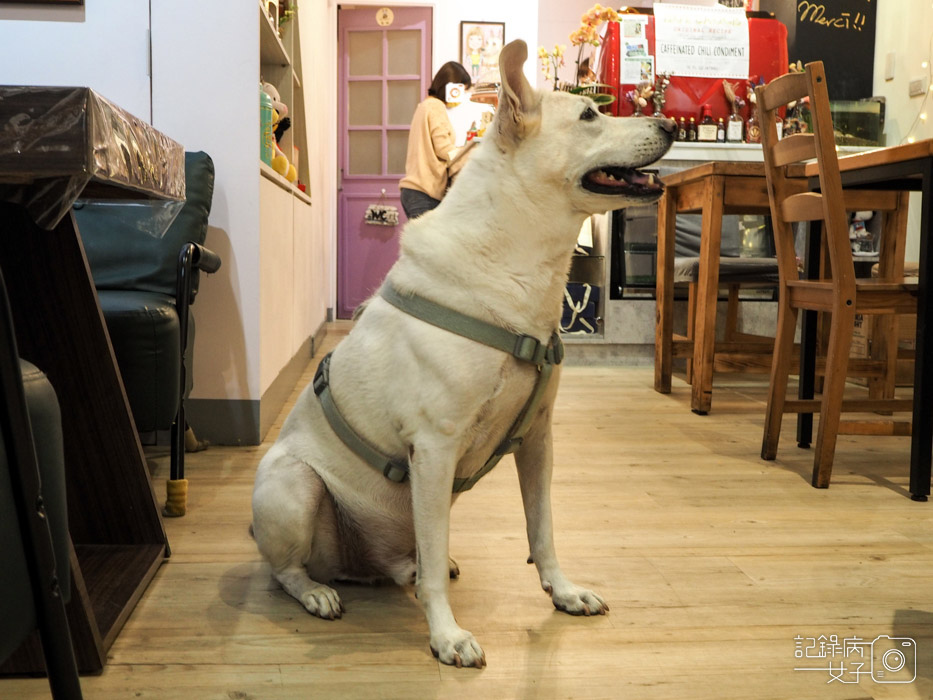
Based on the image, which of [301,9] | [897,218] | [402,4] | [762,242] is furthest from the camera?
[402,4]

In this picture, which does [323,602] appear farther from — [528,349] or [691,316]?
[691,316]

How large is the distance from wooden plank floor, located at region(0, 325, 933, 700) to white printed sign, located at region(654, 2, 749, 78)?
3124 mm

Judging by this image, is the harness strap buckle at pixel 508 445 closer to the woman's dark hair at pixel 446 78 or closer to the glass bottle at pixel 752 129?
the glass bottle at pixel 752 129

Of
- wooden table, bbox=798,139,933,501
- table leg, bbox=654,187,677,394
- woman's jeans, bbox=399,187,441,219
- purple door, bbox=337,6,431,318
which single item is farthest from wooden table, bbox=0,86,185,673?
purple door, bbox=337,6,431,318

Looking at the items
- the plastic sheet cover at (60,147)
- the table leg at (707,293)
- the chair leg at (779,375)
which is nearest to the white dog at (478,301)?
the plastic sheet cover at (60,147)

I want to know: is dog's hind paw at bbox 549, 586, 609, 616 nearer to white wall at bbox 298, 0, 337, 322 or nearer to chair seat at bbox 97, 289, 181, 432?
chair seat at bbox 97, 289, 181, 432

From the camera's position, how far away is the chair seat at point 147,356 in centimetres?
189

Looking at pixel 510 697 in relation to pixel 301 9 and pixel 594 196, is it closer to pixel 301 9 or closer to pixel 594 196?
pixel 594 196

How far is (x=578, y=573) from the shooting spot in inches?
64.6

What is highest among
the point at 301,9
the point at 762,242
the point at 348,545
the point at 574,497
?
the point at 301,9

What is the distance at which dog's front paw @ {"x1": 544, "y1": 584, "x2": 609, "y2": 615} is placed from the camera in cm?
144

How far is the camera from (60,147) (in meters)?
0.99

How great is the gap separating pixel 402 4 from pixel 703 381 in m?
5.16

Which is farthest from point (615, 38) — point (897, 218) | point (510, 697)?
point (510, 697)
